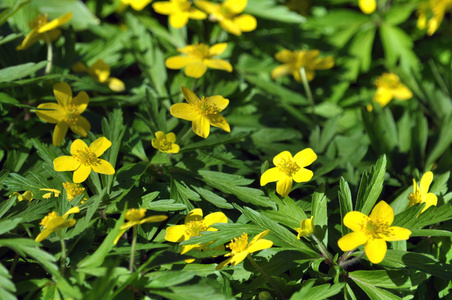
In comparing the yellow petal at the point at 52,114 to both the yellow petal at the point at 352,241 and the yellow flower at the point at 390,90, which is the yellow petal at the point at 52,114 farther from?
the yellow flower at the point at 390,90

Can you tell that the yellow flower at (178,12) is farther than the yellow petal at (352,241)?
Yes

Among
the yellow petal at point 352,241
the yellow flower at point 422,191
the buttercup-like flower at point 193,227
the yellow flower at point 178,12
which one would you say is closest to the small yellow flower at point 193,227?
the buttercup-like flower at point 193,227

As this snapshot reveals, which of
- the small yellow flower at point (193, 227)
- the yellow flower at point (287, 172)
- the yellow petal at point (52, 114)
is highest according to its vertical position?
the yellow petal at point (52, 114)

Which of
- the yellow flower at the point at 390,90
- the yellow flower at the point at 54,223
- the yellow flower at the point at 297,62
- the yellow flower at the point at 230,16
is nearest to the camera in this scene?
the yellow flower at the point at 54,223

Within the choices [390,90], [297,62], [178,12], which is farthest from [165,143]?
[390,90]

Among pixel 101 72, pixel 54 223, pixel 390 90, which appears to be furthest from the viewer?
pixel 390 90

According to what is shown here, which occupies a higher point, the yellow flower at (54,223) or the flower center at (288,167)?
the yellow flower at (54,223)

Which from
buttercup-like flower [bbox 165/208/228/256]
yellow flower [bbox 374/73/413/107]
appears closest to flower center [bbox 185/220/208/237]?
buttercup-like flower [bbox 165/208/228/256]

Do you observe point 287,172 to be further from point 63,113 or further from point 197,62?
point 63,113
